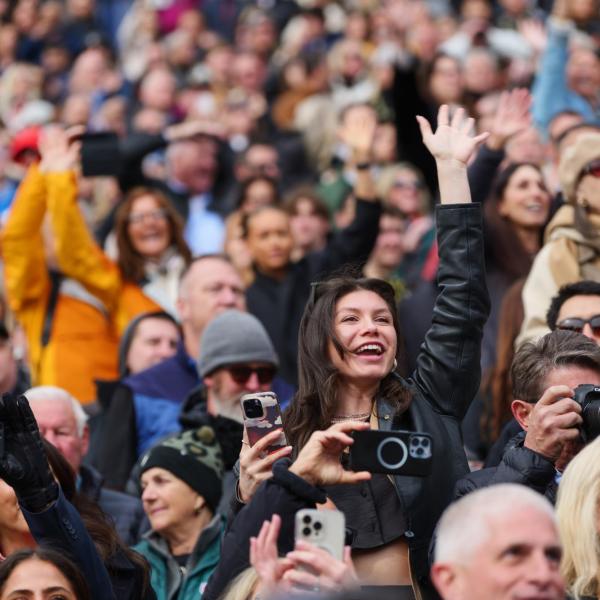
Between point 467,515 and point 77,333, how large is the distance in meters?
5.09

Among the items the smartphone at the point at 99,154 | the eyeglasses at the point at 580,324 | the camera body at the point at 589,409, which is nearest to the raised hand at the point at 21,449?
the camera body at the point at 589,409

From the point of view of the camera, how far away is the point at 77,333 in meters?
8.66

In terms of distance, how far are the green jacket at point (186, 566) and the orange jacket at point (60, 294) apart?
2104 millimetres

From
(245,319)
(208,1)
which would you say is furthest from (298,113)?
(245,319)

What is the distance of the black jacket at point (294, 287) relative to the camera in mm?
8617

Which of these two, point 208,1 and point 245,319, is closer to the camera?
point 245,319

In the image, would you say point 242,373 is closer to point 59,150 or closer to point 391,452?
point 59,150

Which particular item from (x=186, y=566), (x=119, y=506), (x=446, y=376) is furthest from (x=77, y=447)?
(x=446, y=376)

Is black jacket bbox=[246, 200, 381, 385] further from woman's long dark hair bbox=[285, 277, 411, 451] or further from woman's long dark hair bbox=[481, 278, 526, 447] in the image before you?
woman's long dark hair bbox=[285, 277, 411, 451]

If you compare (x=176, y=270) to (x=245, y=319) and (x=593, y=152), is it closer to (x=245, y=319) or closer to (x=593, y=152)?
(x=245, y=319)

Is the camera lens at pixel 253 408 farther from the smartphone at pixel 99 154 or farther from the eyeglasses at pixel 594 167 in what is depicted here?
the smartphone at pixel 99 154

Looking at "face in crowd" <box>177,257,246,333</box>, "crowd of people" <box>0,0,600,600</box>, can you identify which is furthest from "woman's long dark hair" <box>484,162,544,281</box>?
"face in crowd" <box>177,257,246,333</box>

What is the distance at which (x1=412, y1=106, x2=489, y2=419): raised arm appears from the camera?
5.34 m

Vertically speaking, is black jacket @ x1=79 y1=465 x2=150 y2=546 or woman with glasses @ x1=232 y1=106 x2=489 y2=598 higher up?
woman with glasses @ x1=232 y1=106 x2=489 y2=598
